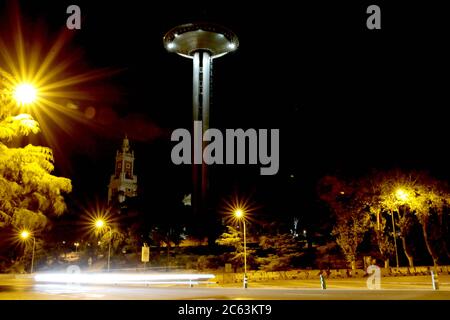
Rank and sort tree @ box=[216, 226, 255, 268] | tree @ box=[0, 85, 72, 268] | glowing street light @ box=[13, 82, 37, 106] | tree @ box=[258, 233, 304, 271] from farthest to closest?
tree @ box=[216, 226, 255, 268] → tree @ box=[258, 233, 304, 271] → glowing street light @ box=[13, 82, 37, 106] → tree @ box=[0, 85, 72, 268]

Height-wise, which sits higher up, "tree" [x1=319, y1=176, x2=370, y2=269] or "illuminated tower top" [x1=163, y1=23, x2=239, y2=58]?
"illuminated tower top" [x1=163, y1=23, x2=239, y2=58]

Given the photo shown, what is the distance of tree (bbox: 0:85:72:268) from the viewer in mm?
14008

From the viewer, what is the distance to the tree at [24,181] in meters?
14.0

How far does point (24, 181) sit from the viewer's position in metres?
14.2

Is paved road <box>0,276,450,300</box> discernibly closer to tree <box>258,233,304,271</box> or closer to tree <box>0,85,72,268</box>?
tree <box>0,85,72,268</box>

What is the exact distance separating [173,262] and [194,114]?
115 feet

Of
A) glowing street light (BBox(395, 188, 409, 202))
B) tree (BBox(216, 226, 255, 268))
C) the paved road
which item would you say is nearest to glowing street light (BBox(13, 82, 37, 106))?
the paved road

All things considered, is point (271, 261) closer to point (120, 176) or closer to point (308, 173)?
point (308, 173)

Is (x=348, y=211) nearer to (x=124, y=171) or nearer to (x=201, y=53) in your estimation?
(x=201, y=53)

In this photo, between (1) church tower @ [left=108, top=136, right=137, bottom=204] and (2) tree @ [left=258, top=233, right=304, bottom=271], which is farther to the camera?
(1) church tower @ [left=108, top=136, right=137, bottom=204]

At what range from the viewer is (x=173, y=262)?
198 feet

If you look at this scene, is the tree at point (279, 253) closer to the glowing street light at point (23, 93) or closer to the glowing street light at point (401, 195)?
the glowing street light at point (401, 195)

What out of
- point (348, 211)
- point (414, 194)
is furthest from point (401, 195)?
point (348, 211)
